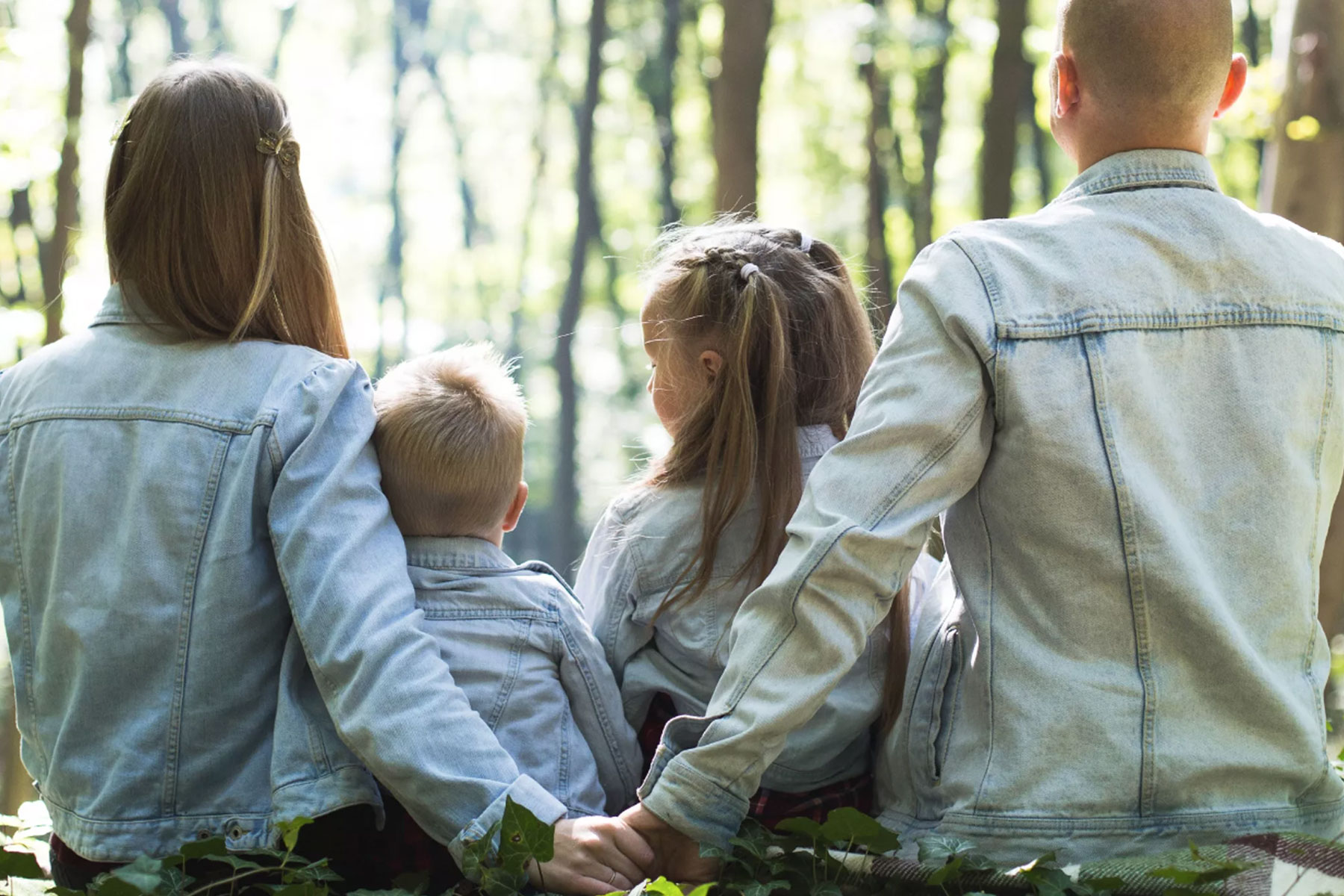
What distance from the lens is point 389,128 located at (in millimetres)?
27672

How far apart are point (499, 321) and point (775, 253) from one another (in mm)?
25479

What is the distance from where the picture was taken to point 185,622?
2363 millimetres

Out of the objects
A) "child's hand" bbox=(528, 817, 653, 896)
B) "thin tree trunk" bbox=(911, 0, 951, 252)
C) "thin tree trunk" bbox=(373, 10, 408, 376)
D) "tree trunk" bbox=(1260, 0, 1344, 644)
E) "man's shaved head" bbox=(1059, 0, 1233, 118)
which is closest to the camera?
"man's shaved head" bbox=(1059, 0, 1233, 118)

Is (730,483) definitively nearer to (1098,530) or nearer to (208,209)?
(1098,530)

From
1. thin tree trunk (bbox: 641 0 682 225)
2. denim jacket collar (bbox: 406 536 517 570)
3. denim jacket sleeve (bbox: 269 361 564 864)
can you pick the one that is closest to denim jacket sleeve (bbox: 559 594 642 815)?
denim jacket collar (bbox: 406 536 517 570)

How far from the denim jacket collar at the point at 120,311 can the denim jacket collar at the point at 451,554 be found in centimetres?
69

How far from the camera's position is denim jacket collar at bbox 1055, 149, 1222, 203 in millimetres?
2238

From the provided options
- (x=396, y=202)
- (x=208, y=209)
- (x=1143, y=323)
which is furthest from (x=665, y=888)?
(x=396, y=202)

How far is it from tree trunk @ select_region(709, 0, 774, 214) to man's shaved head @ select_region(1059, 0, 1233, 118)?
4343mm

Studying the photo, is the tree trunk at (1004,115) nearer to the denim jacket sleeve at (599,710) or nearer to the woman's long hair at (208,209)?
the denim jacket sleeve at (599,710)

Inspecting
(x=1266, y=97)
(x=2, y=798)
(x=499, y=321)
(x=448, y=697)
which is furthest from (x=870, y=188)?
(x=499, y=321)

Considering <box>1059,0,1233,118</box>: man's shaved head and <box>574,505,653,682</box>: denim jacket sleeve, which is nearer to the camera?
<box>1059,0,1233,118</box>: man's shaved head

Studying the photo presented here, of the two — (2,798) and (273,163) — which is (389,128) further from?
(273,163)

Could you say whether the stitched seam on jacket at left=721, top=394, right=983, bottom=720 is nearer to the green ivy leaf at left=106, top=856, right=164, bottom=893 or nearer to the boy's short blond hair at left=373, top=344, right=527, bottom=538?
the boy's short blond hair at left=373, top=344, right=527, bottom=538
